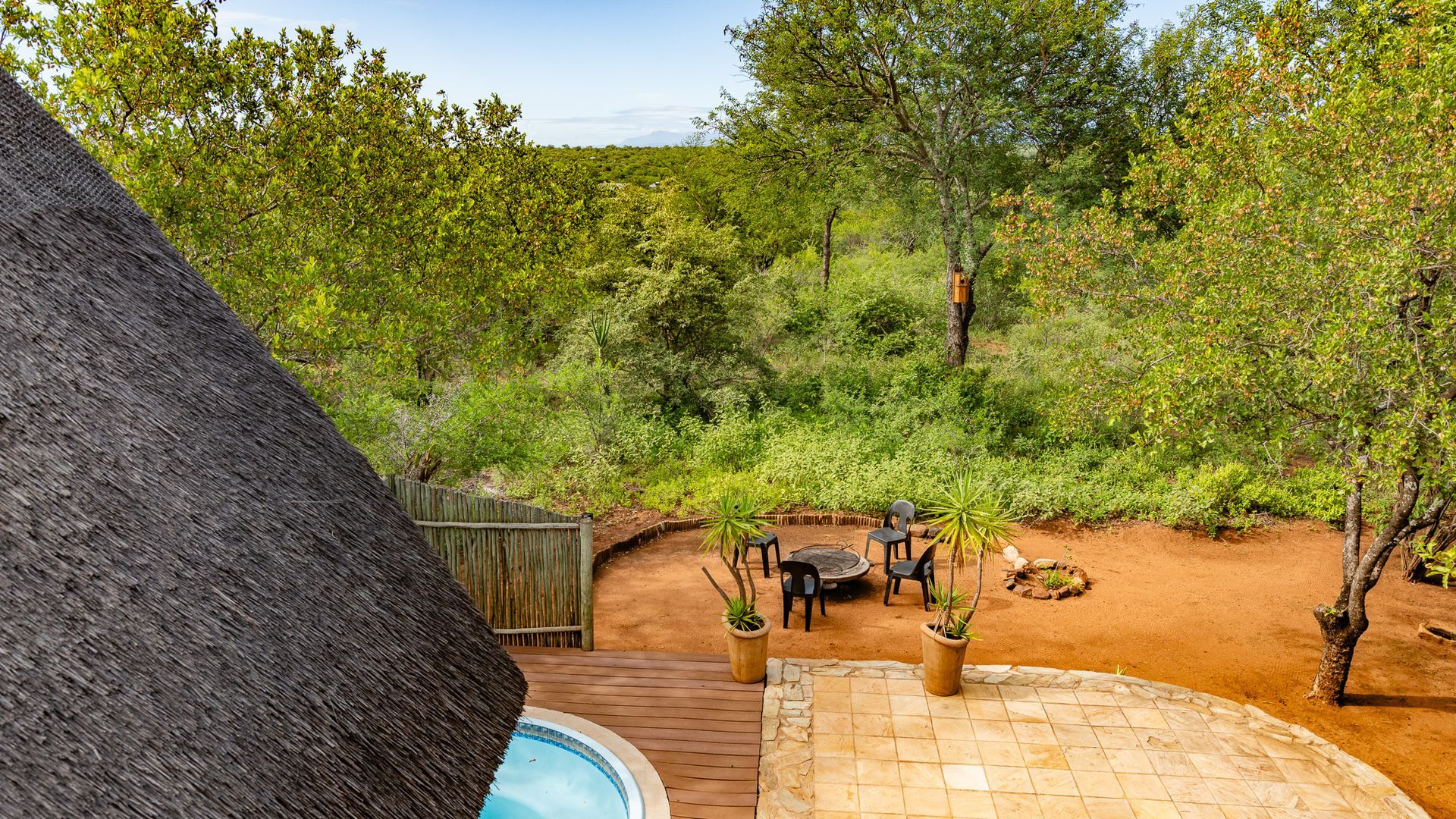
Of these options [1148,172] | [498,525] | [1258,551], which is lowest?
[1258,551]

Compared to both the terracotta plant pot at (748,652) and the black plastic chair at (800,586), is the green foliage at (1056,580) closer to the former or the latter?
the black plastic chair at (800,586)

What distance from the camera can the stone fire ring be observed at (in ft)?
29.1

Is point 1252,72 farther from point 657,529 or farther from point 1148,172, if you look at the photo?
point 657,529

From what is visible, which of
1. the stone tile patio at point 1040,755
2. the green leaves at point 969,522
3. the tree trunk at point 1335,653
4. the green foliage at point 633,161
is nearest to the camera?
the stone tile patio at point 1040,755

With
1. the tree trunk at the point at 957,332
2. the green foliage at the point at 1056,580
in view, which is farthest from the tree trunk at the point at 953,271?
the green foliage at the point at 1056,580

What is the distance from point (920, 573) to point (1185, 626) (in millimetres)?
2947

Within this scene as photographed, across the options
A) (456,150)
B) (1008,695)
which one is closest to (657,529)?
(1008,695)

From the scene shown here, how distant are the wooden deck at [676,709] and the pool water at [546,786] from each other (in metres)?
0.34

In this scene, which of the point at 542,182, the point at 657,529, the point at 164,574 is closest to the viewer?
the point at 164,574

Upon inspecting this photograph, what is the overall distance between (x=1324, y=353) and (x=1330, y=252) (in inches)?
46.4

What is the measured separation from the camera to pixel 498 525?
6.82m

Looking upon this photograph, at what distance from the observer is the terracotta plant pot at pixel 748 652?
20.5ft

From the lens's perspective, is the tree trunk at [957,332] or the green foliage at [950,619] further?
the tree trunk at [957,332]

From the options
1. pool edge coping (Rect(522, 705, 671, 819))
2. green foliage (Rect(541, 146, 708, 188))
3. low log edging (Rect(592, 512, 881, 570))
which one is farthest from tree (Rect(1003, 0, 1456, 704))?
green foliage (Rect(541, 146, 708, 188))
